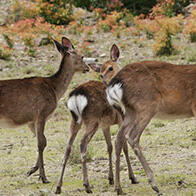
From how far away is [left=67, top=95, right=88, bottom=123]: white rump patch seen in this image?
679 cm

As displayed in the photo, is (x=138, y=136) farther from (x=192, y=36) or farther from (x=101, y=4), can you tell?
(x=101, y=4)

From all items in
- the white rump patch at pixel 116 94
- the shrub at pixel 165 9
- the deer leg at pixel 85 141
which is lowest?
the deer leg at pixel 85 141

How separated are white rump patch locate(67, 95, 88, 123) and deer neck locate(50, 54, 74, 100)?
4.36 ft

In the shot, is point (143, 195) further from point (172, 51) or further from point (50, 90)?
point (172, 51)

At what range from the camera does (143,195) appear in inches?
242

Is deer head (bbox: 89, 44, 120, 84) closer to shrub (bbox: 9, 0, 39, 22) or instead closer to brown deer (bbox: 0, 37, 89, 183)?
brown deer (bbox: 0, 37, 89, 183)

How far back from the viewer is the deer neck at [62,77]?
8.20 m

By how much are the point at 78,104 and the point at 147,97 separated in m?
1.16

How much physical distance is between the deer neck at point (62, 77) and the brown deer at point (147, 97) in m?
2.07

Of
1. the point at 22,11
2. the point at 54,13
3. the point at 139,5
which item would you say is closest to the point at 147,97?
the point at 54,13

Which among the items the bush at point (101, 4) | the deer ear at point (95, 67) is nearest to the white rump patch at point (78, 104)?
the deer ear at point (95, 67)

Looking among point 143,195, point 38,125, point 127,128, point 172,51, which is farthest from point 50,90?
point 172,51

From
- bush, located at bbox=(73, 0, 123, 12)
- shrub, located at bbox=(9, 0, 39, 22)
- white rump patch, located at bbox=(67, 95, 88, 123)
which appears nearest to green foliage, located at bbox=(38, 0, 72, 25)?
shrub, located at bbox=(9, 0, 39, 22)

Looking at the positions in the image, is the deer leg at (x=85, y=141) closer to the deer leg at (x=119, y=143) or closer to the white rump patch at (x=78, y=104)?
the white rump patch at (x=78, y=104)
